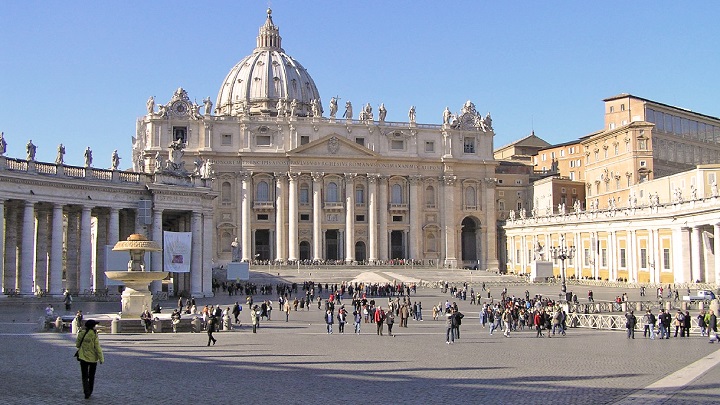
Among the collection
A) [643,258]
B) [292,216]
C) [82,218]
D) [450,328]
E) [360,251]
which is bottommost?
[450,328]

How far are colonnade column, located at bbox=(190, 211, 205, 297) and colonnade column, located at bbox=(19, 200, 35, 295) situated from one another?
27.7 ft

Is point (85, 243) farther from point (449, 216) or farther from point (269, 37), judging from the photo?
point (269, 37)

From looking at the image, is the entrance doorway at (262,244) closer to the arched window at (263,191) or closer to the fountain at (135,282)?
the arched window at (263,191)

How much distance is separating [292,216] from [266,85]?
1362 inches

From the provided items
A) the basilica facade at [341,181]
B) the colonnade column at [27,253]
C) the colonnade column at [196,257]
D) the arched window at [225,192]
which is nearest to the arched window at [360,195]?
the basilica facade at [341,181]

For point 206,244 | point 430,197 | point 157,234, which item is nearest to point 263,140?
point 430,197

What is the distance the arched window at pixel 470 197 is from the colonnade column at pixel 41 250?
60033 mm

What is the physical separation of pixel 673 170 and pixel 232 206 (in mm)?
45010

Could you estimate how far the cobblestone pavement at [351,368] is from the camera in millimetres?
14602

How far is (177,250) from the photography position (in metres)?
41.3

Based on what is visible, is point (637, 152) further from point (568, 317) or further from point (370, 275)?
point (568, 317)

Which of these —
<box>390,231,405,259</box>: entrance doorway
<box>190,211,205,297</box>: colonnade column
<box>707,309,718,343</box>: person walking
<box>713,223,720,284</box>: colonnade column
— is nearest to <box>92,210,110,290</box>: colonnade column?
<box>190,211,205,297</box>: colonnade column

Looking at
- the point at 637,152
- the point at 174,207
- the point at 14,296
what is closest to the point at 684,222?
the point at 637,152

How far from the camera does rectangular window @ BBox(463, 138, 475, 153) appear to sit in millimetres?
95688
